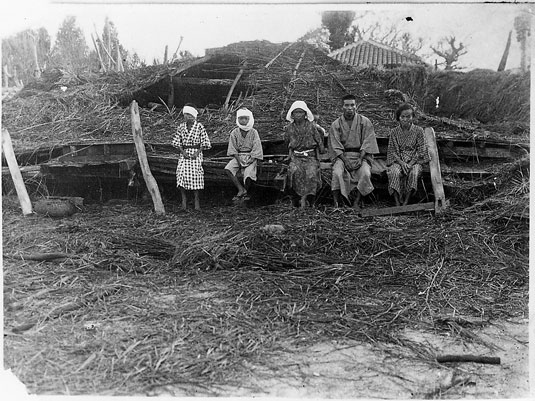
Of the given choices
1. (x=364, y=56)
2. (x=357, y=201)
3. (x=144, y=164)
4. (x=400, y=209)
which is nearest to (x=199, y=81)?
(x=144, y=164)

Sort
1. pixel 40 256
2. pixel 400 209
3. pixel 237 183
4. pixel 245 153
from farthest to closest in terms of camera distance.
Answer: pixel 245 153
pixel 237 183
pixel 400 209
pixel 40 256

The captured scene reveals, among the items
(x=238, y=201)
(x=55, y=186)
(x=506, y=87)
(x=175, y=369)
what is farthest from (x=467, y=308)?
(x=506, y=87)

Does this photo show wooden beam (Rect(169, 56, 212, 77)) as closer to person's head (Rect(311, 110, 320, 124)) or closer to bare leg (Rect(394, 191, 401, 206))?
person's head (Rect(311, 110, 320, 124))

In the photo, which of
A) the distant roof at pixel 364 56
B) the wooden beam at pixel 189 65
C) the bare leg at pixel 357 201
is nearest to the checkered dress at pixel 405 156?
the bare leg at pixel 357 201

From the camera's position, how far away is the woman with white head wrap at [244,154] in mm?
6289

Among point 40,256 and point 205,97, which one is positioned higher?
point 205,97

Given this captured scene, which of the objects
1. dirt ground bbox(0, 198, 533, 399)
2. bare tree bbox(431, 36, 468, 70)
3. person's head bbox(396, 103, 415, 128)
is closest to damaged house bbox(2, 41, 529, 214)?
person's head bbox(396, 103, 415, 128)

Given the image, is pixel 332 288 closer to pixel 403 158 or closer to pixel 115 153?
pixel 403 158

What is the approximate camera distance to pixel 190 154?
6438 millimetres

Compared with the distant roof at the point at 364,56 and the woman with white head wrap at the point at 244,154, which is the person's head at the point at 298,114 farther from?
the distant roof at the point at 364,56

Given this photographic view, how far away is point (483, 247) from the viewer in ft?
16.3

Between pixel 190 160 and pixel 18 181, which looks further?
pixel 190 160

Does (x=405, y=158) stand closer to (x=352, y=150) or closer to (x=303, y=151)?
(x=352, y=150)

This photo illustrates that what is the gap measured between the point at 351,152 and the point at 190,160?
2.00 meters
